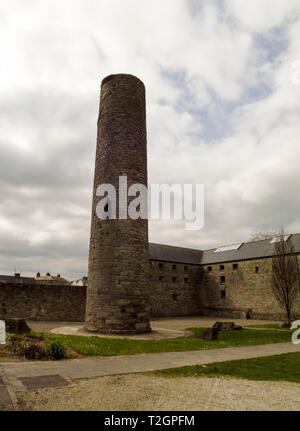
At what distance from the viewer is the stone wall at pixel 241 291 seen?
30828 mm

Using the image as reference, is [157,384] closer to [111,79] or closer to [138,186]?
[138,186]

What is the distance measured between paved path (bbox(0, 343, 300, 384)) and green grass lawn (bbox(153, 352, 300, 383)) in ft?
1.72

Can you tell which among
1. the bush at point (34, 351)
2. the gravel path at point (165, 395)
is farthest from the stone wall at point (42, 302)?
the gravel path at point (165, 395)

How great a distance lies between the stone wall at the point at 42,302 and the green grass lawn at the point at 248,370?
14834 millimetres

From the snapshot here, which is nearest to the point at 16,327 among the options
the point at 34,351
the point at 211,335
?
the point at 34,351

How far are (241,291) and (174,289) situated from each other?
23.6 ft

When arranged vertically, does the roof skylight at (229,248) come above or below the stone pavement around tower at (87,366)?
above

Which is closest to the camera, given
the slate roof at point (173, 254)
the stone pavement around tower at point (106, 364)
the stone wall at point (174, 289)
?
the stone pavement around tower at point (106, 364)

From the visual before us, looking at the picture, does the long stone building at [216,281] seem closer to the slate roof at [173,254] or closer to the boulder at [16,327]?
the slate roof at [173,254]

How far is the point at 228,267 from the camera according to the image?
35.9m

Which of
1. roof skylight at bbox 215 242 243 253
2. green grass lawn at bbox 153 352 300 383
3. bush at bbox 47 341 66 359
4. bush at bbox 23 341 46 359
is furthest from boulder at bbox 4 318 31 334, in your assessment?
roof skylight at bbox 215 242 243 253

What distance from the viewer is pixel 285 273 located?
83.5 ft
